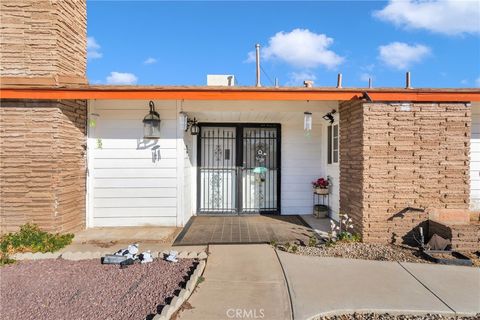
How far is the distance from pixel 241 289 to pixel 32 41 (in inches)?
219

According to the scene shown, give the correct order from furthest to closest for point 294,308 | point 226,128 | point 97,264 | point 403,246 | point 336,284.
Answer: point 226,128
point 403,246
point 97,264
point 336,284
point 294,308

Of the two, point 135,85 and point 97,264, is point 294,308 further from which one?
point 135,85

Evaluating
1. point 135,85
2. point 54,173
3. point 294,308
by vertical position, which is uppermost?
point 135,85

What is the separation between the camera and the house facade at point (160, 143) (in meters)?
5.06

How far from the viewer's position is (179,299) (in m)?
3.16

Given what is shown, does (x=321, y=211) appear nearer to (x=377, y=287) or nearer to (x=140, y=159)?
(x=377, y=287)

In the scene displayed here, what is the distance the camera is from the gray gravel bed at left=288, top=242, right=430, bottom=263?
4549mm

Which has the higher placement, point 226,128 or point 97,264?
point 226,128

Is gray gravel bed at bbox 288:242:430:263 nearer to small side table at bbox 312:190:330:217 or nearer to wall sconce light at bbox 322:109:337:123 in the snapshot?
small side table at bbox 312:190:330:217

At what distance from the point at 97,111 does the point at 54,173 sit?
170 centimetres

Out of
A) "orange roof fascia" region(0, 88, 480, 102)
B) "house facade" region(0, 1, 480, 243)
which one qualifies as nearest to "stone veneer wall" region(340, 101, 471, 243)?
"house facade" region(0, 1, 480, 243)

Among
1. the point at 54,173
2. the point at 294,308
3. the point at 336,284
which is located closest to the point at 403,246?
the point at 336,284

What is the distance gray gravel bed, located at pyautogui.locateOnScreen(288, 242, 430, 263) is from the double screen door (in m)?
2.87

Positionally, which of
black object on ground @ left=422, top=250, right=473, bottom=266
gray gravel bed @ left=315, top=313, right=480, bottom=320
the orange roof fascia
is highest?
the orange roof fascia
